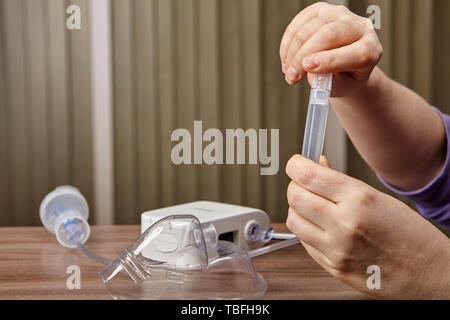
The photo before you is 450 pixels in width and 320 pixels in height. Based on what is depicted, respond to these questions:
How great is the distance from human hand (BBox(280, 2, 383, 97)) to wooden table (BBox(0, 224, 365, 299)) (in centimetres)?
20

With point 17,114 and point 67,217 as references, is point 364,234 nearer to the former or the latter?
point 67,217

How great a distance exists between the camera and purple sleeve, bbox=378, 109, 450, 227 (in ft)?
2.20

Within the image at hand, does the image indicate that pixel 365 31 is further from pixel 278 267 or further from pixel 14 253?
pixel 14 253

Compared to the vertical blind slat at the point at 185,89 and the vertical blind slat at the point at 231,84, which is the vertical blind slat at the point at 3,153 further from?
the vertical blind slat at the point at 231,84

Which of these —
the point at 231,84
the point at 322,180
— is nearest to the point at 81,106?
the point at 231,84

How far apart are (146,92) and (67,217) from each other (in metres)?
0.96

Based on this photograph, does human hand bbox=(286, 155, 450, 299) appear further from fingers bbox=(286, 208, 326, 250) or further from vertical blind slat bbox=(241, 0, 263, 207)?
vertical blind slat bbox=(241, 0, 263, 207)

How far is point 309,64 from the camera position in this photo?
359 millimetres

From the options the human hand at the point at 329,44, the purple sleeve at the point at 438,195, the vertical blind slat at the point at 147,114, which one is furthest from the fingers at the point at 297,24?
the vertical blind slat at the point at 147,114

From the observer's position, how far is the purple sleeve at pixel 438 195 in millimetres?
670

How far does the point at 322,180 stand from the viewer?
12.8 inches

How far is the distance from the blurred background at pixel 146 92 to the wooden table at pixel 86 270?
827 mm

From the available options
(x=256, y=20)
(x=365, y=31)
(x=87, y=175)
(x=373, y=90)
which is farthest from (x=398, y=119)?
(x=87, y=175)

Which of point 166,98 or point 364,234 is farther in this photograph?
point 166,98
